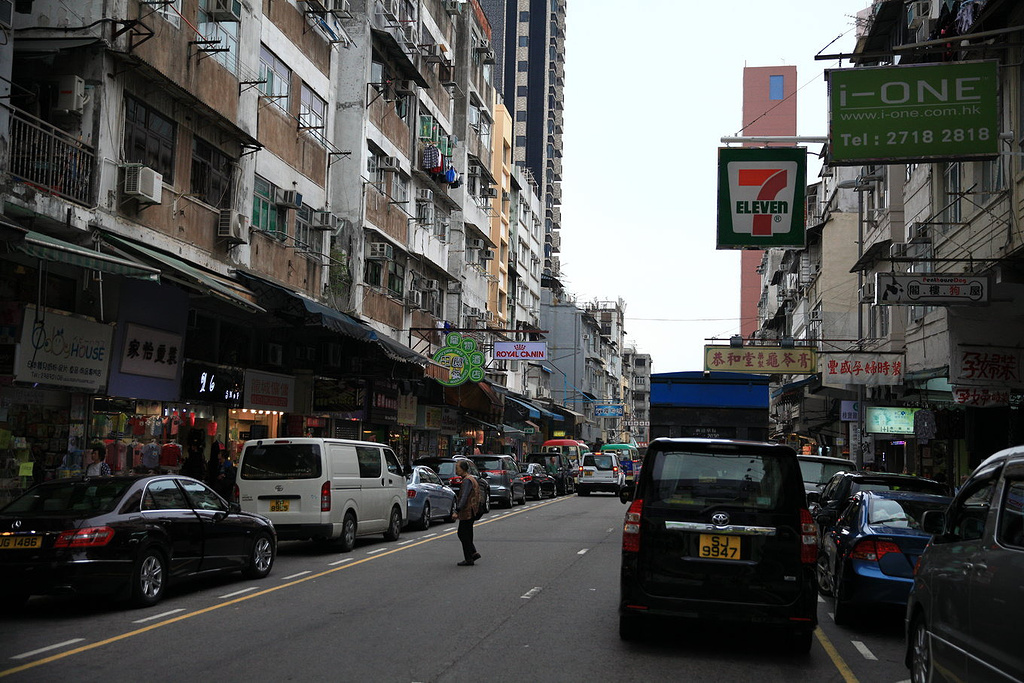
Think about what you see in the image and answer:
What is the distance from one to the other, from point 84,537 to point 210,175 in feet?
39.0

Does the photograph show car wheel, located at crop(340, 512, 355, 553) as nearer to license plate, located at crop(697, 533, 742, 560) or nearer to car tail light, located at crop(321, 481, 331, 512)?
car tail light, located at crop(321, 481, 331, 512)

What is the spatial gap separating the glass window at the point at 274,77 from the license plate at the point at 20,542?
48.3ft

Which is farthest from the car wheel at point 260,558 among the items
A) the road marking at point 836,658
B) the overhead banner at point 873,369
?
the overhead banner at point 873,369

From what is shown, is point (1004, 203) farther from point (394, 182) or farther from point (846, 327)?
point (846, 327)

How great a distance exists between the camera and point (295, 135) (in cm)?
2598

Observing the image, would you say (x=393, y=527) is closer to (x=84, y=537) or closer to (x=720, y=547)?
(x=84, y=537)

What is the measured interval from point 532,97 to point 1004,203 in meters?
88.6

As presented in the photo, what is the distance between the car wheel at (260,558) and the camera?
44.9 feet

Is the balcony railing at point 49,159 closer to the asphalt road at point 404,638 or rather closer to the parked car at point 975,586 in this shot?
the asphalt road at point 404,638

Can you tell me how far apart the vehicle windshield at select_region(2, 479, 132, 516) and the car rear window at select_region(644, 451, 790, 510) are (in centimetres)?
588

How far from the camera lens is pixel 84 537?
34.4 ft

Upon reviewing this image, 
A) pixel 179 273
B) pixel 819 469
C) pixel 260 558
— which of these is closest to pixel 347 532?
pixel 260 558

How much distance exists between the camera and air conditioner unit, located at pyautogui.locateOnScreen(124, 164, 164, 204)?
17.0 m

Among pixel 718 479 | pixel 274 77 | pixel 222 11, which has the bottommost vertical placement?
pixel 718 479
